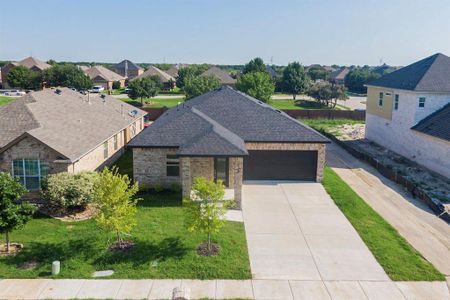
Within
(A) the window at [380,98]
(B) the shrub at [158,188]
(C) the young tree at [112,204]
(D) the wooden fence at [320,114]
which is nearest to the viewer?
(C) the young tree at [112,204]

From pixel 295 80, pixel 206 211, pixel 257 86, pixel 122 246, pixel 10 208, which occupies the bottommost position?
pixel 122 246

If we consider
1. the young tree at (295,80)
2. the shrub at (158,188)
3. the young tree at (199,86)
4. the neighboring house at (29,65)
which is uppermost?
the neighboring house at (29,65)

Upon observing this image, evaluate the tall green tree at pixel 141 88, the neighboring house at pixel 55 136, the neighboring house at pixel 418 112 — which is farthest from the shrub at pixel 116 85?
the neighboring house at pixel 418 112

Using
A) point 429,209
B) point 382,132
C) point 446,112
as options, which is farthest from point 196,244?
point 382,132

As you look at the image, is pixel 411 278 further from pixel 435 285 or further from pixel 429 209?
pixel 429 209

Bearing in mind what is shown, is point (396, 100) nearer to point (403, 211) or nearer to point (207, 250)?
point (403, 211)

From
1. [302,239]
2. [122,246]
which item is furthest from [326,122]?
[122,246]

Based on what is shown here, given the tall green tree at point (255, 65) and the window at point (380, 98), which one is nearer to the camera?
the window at point (380, 98)

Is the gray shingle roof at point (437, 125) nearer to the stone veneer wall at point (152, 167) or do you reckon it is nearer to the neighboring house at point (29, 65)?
the stone veneer wall at point (152, 167)

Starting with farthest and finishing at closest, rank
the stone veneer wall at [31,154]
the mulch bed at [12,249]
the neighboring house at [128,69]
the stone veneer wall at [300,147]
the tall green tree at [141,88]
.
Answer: the neighboring house at [128,69], the tall green tree at [141,88], the stone veneer wall at [300,147], the stone veneer wall at [31,154], the mulch bed at [12,249]
